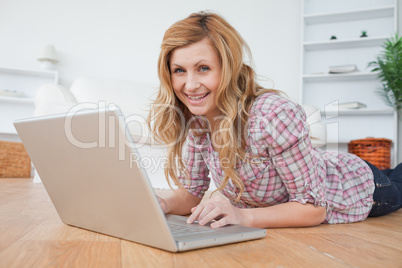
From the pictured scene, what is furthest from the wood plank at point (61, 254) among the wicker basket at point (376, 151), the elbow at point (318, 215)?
the wicker basket at point (376, 151)

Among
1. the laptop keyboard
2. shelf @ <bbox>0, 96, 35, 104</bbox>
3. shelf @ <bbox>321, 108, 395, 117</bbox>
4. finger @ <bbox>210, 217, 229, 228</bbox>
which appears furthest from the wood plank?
shelf @ <bbox>321, 108, 395, 117</bbox>

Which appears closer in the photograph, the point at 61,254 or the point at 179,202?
the point at 61,254

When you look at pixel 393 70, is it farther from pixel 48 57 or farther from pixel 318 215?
pixel 48 57

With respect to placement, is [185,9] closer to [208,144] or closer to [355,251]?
[208,144]

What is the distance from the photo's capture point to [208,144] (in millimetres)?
1327

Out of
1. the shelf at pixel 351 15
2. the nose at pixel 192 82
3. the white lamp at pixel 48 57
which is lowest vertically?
the nose at pixel 192 82

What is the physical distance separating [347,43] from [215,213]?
11.8ft

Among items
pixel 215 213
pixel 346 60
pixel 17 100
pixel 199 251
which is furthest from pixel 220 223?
pixel 346 60

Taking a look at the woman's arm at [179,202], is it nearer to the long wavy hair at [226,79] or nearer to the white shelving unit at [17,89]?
the long wavy hair at [226,79]

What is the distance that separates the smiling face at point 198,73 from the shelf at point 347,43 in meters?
3.10

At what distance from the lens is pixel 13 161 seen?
136 inches

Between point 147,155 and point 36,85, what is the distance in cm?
214

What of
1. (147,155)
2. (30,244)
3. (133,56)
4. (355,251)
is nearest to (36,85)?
(133,56)

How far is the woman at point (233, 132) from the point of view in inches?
42.5
